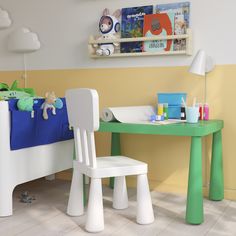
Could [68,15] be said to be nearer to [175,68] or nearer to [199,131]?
[175,68]

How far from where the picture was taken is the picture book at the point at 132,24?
109 inches

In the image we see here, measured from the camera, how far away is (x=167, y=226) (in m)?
2.09

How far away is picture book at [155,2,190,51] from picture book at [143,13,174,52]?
3cm

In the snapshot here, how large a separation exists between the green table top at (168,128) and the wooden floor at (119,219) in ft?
1.47

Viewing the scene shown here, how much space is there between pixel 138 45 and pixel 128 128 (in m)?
0.72

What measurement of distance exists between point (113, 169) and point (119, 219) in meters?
0.32

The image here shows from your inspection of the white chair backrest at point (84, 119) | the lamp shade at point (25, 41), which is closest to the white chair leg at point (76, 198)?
the white chair backrest at point (84, 119)

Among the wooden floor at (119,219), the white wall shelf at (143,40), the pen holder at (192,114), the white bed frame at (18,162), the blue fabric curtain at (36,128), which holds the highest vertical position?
the white wall shelf at (143,40)

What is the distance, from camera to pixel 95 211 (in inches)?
79.6

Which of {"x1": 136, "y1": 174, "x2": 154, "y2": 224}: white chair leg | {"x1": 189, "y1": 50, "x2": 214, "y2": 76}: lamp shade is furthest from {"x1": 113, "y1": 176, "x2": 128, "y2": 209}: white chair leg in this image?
{"x1": 189, "y1": 50, "x2": 214, "y2": 76}: lamp shade

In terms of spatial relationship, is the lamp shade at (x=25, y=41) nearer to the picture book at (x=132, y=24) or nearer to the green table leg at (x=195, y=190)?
the picture book at (x=132, y=24)

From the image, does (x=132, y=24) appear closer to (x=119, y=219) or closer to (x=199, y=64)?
(x=199, y=64)

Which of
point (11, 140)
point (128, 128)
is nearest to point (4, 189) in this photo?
point (11, 140)

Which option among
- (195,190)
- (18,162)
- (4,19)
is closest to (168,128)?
(195,190)
